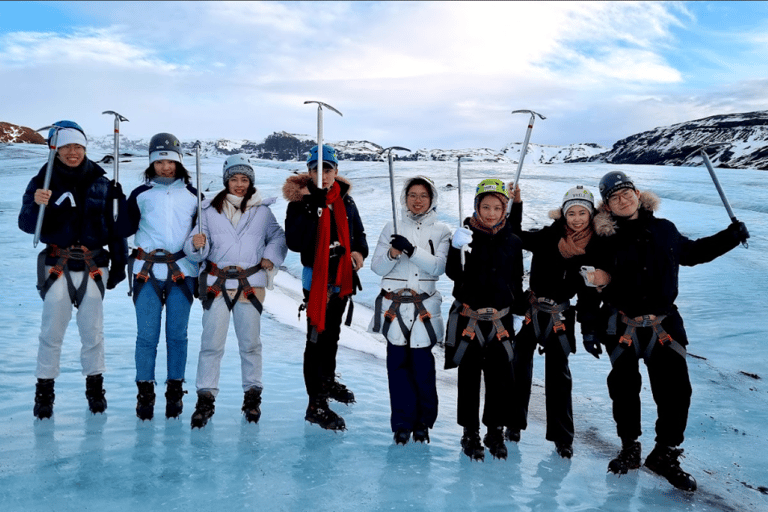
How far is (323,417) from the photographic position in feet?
12.0

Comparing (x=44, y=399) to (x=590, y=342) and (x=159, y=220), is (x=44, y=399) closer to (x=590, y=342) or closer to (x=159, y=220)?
(x=159, y=220)

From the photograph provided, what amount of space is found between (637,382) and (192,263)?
3169mm

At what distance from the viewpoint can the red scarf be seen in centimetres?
362

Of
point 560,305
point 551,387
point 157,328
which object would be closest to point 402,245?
point 560,305

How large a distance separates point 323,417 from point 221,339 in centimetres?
91

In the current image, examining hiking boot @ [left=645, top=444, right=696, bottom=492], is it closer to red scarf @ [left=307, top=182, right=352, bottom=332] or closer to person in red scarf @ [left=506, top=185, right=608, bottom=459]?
person in red scarf @ [left=506, top=185, right=608, bottom=459]

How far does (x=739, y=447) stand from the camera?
12.4 ft

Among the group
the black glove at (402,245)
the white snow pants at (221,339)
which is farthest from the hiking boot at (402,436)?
the black glove at (402,245)

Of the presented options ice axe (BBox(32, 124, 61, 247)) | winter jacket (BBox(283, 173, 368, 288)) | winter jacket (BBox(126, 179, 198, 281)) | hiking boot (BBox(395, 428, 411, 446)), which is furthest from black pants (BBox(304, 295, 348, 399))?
ice axe (BBox(32, 124, 61, 247))

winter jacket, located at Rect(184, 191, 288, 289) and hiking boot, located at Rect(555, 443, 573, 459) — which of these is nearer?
hiking boot, located at Rect(555, 443, 573, 459)

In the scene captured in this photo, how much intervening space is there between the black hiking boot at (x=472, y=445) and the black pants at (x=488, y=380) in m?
0.04

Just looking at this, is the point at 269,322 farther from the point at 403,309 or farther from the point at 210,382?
the point at 403,309

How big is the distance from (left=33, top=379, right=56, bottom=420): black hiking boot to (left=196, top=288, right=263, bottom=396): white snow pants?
104 centimetres

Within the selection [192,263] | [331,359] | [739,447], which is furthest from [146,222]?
[739,447]
